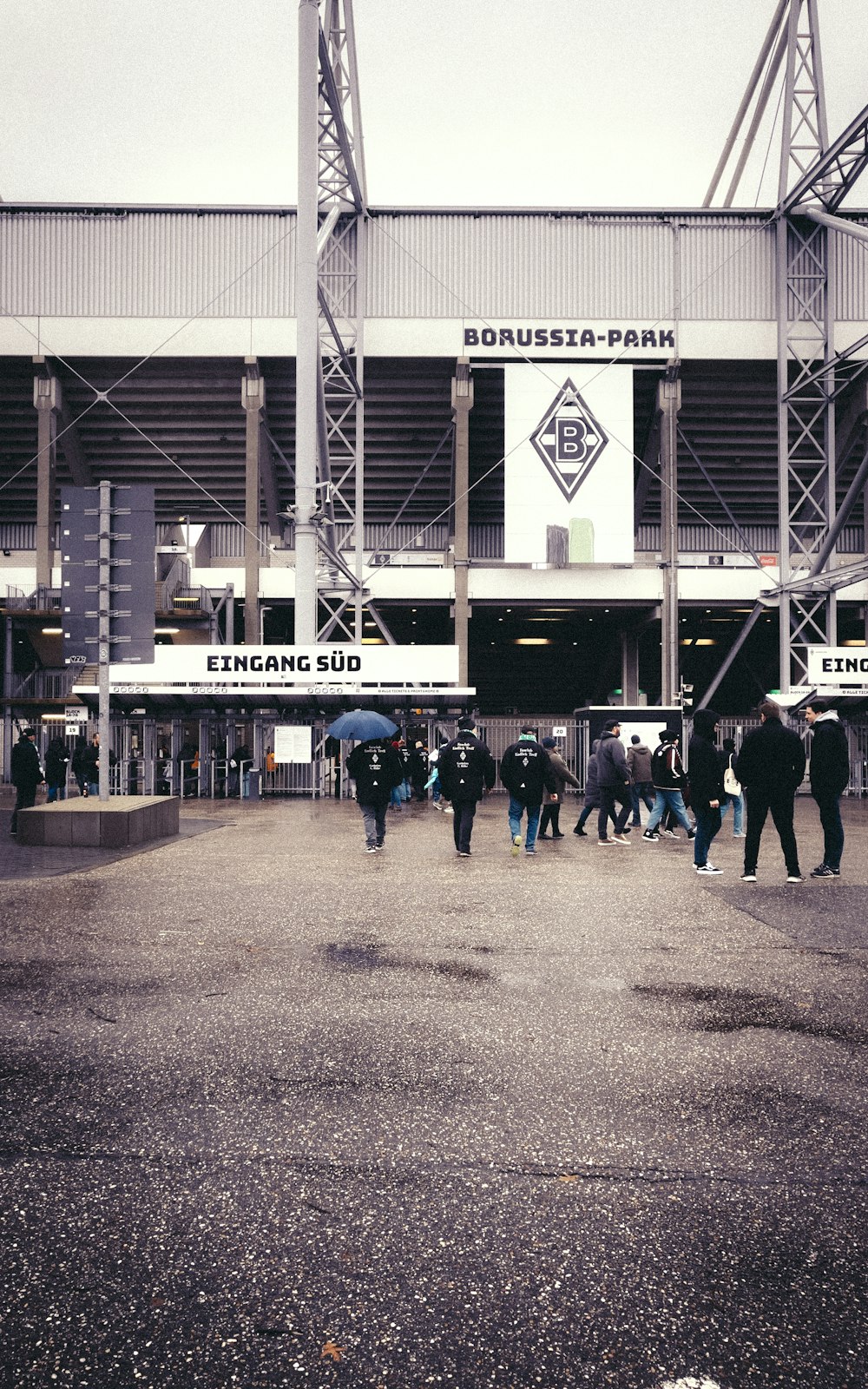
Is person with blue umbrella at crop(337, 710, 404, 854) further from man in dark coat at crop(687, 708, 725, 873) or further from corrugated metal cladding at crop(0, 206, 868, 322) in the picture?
corrugated metal cladding at crop(0, 206, 868, 322)

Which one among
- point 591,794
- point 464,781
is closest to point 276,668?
point 591,794

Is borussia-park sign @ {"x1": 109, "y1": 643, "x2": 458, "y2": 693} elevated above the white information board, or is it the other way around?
borussia-park sign @ {"x1": 109, "y1": 643, "x2": 458, "y2": 693}

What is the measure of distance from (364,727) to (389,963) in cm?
843

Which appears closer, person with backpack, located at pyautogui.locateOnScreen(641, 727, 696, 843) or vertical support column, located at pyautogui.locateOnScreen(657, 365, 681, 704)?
person with backpack, located at pyautogui.locateOnScreen(641, 727, 696, 843)

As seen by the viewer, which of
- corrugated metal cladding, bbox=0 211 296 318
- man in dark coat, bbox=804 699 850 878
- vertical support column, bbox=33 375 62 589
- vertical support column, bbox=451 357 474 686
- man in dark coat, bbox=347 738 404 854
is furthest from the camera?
vertical support column, bbox=33 375 62 589

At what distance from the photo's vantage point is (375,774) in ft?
38.5

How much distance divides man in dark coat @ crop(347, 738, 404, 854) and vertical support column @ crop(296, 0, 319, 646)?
11.4 m

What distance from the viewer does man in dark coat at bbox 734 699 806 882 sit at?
9.30m

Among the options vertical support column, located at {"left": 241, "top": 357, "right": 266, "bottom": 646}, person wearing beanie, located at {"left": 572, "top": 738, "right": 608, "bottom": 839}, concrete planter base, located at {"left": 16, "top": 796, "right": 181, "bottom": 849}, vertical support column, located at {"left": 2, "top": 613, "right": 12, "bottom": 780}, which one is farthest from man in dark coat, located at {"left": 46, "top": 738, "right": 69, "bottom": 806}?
person wearing beanie, located at {"left": 572, "top": 738, "right": 608, "bottom": 839}

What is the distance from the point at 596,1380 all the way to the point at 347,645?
22125 millimetres

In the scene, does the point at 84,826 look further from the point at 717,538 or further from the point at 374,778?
the point at 717,538

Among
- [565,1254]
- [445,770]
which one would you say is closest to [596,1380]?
[565,1254]

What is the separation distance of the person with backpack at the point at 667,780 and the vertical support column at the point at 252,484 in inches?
684

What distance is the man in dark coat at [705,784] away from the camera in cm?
995
